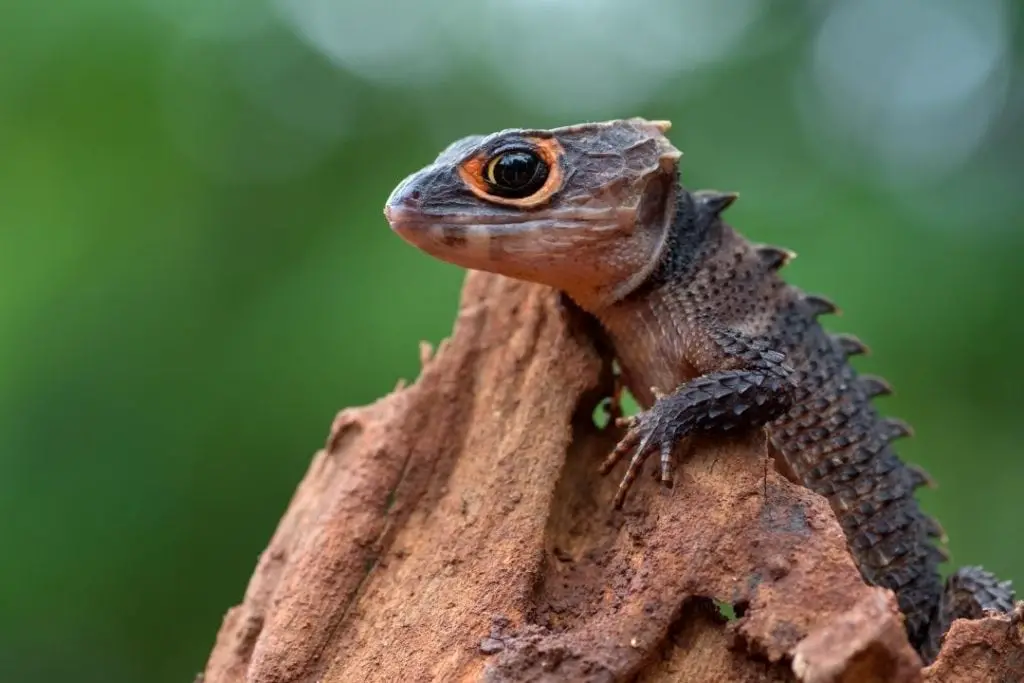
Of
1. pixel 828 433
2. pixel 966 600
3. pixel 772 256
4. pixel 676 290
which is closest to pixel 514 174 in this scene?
pixel 676 290

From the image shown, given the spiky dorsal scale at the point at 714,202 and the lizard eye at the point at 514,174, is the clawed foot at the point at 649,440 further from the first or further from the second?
the spiky dorsal scale at the point at 714,202

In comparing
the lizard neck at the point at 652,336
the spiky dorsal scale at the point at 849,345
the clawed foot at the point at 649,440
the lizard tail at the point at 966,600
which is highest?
the spiky dorsal scale at the point at 849,345

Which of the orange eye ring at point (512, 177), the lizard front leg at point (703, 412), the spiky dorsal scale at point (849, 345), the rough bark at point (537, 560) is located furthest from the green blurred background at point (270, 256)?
the lizard front leg at point (703, 412)

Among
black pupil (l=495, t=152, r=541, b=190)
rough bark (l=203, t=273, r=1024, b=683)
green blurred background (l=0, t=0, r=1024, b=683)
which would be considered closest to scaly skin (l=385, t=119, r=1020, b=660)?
black pupil (l=495, t=152, r=541, b=190)

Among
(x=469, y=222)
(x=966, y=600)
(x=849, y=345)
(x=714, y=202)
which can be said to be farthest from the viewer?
(x=849, y=345)

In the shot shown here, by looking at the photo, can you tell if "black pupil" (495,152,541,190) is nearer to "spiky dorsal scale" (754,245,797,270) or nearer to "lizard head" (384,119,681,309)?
"lizard head" (384,119,681,309)

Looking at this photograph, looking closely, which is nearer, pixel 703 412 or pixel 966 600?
pixel 703 412

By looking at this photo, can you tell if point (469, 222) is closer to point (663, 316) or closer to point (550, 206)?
point (550, 206)
